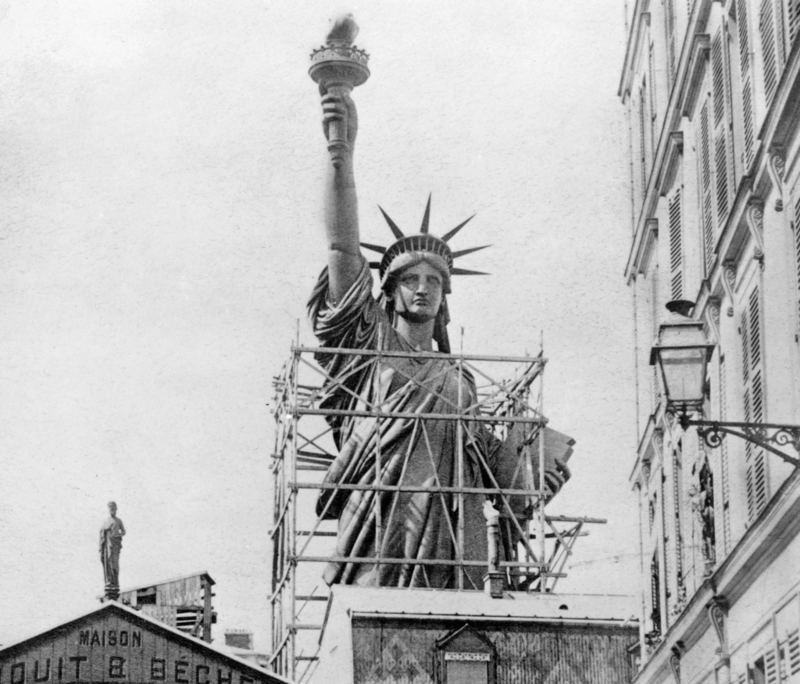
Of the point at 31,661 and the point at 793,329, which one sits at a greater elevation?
the point at 31,661

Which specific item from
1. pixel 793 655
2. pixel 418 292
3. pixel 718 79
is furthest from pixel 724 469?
pixel 418 292

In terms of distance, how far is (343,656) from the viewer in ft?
150

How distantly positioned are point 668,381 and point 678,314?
1.43 meters

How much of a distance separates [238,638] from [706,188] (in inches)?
2205

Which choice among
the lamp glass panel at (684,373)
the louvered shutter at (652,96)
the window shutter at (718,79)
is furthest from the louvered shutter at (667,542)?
the lamp glass panel at (684,373)

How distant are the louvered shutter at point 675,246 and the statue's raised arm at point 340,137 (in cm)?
2146

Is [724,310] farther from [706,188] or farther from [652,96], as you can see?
[652,96]

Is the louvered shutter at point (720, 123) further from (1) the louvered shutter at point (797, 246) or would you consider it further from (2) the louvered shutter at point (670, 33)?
(2) the louvered shutter at point (670, 33)

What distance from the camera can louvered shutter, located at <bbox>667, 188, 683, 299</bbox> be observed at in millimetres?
24828

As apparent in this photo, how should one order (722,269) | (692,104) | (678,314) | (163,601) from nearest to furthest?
(678,314) → (722,269) → (692,104) → (163,601)

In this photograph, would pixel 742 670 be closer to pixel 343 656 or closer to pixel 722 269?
pixel 722 269

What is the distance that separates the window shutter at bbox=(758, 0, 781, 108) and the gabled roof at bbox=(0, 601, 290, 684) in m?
30.2

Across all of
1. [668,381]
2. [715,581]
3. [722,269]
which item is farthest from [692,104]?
[668,381]

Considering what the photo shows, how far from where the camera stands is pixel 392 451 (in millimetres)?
49812
